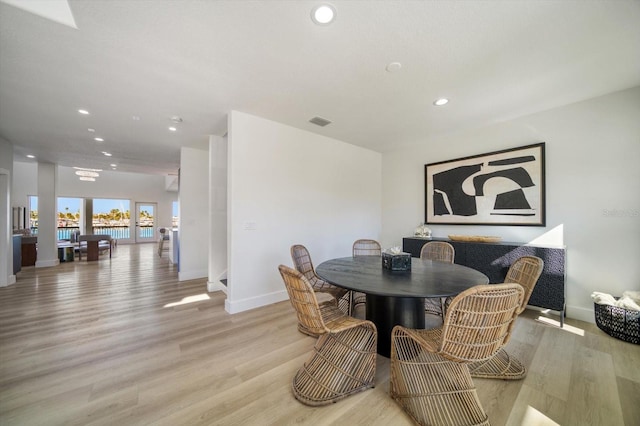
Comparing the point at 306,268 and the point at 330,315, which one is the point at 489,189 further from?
the point at 330,315

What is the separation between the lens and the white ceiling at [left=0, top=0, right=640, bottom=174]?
64.7 inches

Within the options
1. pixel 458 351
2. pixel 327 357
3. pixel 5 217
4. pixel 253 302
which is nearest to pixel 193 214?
pixel 253 302

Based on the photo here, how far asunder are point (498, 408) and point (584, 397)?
2.30ft

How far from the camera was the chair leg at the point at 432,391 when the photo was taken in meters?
1.46

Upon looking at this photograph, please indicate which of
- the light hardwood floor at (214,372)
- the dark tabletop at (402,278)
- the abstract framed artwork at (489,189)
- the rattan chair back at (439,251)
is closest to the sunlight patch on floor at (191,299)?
the light hardwood floor at (214,372)

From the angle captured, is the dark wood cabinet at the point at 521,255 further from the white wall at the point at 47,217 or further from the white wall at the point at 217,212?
the white wall at the point at 47,217

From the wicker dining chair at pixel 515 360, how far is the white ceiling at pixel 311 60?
1846 millimetres

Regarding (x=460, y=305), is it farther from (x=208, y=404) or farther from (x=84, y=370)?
(x=84, y=370)

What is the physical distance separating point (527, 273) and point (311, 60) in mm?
2711

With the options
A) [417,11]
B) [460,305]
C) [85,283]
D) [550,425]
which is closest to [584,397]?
[550,425]

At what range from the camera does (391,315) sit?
2.13 metres

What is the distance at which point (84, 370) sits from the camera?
1.97 m

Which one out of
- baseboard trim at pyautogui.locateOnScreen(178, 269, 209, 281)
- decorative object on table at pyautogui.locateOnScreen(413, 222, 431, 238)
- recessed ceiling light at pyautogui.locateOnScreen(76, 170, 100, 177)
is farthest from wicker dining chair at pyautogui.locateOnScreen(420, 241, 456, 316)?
recessed ceiling light at pyautogui.locateOnScreen(76, 170, 100, 177)

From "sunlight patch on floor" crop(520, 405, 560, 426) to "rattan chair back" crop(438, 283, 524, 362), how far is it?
0.54m
